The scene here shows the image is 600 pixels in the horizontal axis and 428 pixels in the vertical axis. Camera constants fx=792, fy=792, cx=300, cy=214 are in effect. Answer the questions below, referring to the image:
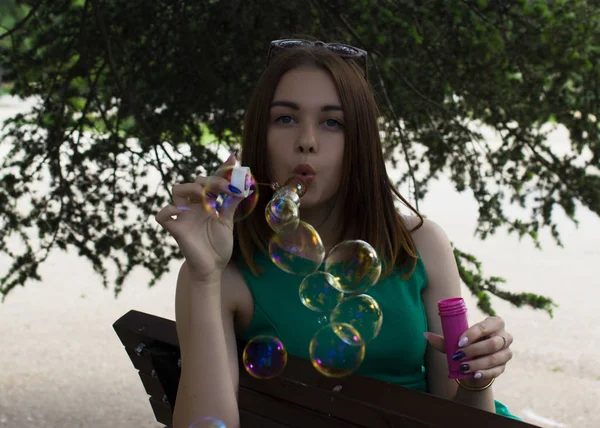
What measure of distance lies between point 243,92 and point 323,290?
80.4 inches

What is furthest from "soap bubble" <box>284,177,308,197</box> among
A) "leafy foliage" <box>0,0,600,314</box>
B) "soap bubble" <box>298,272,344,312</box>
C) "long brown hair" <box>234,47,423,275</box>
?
"leafy foliage" <box>0,0,600,314</box>

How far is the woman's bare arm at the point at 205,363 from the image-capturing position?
71.2 inches

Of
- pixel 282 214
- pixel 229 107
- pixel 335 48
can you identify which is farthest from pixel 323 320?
pixel 229 107

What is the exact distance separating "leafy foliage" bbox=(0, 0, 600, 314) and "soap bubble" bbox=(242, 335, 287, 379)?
1543mm

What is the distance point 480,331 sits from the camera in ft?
5.49

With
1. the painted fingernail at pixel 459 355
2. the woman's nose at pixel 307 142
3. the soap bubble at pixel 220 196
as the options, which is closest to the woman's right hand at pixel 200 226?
the soap bubble at pixel 220 196

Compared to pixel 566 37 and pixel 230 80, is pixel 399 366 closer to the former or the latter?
pixel 566 37

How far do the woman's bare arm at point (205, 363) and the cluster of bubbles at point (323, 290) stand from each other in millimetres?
106

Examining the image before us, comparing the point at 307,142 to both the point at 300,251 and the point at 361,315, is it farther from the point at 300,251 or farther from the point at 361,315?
the point at 361,315

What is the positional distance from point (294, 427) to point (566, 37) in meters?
2.17

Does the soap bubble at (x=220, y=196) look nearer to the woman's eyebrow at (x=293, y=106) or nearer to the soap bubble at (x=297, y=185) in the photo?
the soap bubble at (x=297, y=185)

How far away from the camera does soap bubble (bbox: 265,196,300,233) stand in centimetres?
185

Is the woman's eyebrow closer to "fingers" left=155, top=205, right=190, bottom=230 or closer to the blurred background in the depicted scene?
"fingers" left=155, top=205, right=190, bottom=230

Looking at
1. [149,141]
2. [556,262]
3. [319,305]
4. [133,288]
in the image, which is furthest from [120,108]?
[556,262]
